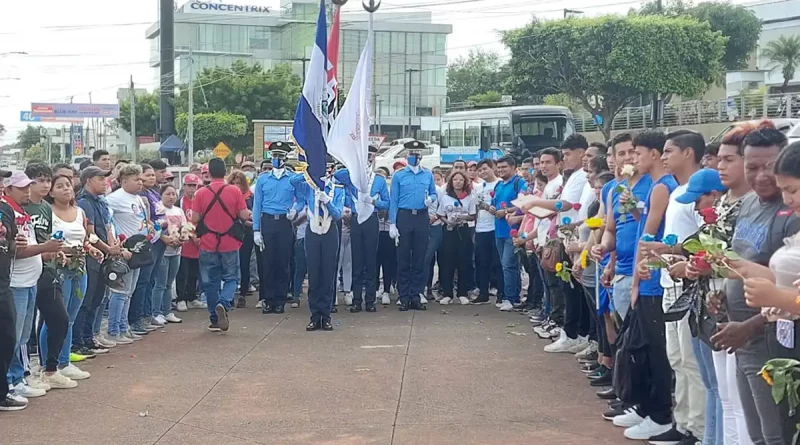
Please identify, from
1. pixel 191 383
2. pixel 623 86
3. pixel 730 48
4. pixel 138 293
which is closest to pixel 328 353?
pixel 191 383

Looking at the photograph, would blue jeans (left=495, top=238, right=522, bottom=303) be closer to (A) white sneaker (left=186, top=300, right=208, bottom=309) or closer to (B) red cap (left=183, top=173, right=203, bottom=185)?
(A) white sneaker (left=186, top=300, right=208, bottom=309)

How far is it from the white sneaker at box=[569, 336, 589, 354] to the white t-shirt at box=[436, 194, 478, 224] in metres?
4.29

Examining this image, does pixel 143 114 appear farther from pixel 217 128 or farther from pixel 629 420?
pixel 629 420

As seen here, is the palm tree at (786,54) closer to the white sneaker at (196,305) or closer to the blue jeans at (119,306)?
the white sneaker at (196,305)

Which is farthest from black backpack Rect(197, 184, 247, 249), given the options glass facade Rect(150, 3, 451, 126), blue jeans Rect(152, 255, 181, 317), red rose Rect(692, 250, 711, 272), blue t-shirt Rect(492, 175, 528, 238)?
glass facade Rect(150, 3, 451, 126)

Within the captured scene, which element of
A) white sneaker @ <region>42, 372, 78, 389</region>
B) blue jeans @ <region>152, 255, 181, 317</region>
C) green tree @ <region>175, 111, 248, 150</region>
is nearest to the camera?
white sneaker @ <region>42, 372, 78, 389</region>

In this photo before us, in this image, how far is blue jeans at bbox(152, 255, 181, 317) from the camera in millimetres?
→ 11766

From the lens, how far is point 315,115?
11.0 m

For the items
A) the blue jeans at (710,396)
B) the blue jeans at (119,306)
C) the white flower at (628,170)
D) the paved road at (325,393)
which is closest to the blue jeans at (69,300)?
the paved road at (325,393)

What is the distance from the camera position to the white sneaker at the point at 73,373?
858 centimetres

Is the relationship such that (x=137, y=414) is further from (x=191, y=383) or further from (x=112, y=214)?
(x=112, y=214)

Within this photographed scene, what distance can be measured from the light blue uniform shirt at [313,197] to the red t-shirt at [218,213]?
84cm

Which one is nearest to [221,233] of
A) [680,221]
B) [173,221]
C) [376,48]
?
[173,221]

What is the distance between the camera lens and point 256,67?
218 feet
